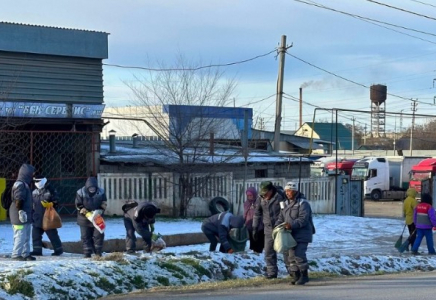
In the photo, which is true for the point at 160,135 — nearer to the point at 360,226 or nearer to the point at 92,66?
the point at 92,66

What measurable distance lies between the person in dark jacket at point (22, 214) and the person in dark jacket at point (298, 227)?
189 inches

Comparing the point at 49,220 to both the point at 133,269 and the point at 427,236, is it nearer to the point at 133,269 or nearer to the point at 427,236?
the point at 133,269

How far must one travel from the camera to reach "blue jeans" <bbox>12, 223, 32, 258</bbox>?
1322 cm

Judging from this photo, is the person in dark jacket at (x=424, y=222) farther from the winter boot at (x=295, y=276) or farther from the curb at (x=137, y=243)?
the winter boot at (x=295, y=276)

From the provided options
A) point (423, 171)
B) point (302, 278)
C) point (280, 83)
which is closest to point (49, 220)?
point (302, 278)

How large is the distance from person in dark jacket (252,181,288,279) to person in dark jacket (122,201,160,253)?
8.73ft

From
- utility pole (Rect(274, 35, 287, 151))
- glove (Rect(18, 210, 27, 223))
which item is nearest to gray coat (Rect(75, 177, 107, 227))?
glove (Rect(18, 210, 27, 223))

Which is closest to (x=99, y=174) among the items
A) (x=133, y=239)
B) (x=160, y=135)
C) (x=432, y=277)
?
(x=160, y=135)

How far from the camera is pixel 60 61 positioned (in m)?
24.2

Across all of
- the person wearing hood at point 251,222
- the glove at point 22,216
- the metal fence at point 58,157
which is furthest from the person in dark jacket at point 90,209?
the metal fence at point 58,157

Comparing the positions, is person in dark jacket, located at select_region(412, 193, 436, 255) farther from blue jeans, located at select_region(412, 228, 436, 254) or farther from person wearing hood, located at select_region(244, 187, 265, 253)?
person wearing hood, located at select_region(244, 187, 265, 253)

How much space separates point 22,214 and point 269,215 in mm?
4495

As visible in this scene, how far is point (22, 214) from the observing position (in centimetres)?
1308

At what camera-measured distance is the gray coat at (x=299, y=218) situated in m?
11.0
